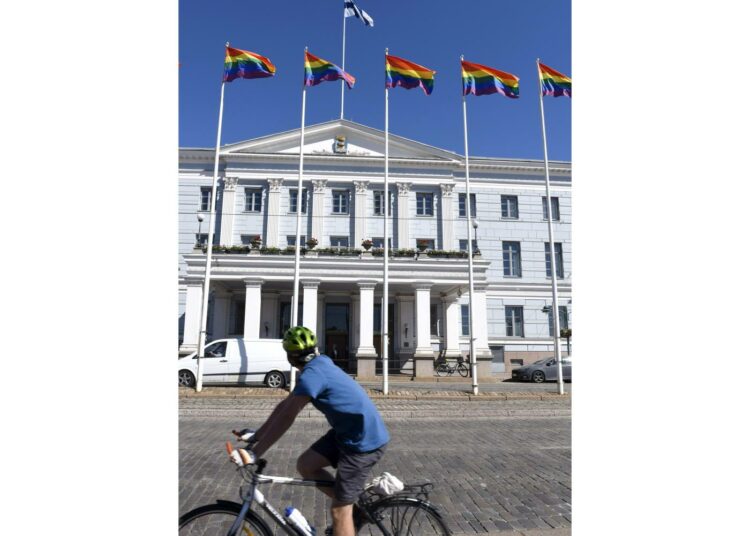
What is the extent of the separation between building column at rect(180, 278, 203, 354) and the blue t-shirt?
72.1 ft

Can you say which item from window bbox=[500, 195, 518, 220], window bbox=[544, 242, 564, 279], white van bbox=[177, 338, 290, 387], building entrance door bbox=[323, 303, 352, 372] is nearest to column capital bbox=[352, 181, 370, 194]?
building entrance door bbox=[323, 303, 352, 372]

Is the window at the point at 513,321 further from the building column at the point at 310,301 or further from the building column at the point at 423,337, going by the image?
the building column at the point at 310,301

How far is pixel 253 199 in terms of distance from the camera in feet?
102

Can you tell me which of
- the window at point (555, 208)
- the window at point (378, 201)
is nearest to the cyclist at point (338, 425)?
the window at point (378, 201)

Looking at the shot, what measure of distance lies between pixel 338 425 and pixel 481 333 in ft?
75.5

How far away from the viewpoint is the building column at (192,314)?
907 inches

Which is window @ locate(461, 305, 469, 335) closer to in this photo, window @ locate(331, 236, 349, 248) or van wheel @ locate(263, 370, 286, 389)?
window @ locate(331, 236, 349, 248)

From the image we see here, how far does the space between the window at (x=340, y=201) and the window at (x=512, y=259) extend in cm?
1178

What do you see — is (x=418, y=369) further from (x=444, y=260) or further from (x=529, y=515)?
Answer: (x=529, y=515)

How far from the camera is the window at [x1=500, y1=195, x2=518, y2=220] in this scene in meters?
33.6

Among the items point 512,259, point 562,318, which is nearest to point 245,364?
point 512,259

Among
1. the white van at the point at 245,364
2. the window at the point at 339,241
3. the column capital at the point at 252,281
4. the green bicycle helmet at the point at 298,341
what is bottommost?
the white van at the point at 245,364
